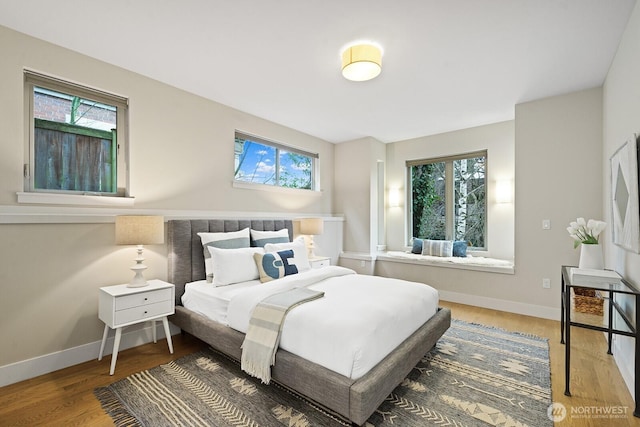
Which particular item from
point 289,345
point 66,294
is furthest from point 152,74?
point 289,345

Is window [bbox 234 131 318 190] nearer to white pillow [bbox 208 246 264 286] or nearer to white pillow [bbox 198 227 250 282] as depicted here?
white pillow [bbox 198 227 250 282]

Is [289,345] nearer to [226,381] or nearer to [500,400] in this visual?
[226,381]

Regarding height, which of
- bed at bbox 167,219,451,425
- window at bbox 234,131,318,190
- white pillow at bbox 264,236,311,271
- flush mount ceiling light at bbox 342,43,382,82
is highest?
flush mount ceiling light at bbox 342,43,382,82

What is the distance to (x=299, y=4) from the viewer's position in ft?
6.42

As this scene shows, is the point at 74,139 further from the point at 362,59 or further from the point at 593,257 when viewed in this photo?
the point at 593,257

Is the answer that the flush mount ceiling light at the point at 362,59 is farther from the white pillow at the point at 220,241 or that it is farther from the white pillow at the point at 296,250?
the white pillow at the point at 220,241

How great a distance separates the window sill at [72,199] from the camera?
2238 mm

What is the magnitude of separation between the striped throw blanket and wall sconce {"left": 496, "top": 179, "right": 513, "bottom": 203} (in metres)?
3.67

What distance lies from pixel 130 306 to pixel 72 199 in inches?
40.4

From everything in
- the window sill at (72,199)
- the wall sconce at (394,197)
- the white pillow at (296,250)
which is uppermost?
the wall sconce at (394,197)

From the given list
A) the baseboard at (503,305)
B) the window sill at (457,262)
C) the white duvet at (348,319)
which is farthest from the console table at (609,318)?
the window sill at (457,262)

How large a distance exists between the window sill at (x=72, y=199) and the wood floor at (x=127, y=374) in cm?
136

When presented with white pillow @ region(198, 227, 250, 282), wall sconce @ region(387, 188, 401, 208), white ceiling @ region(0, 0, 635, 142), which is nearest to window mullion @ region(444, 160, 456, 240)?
wall sconce @ region(387, 188, 401, 208)

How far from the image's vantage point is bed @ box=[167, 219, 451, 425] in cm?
157
